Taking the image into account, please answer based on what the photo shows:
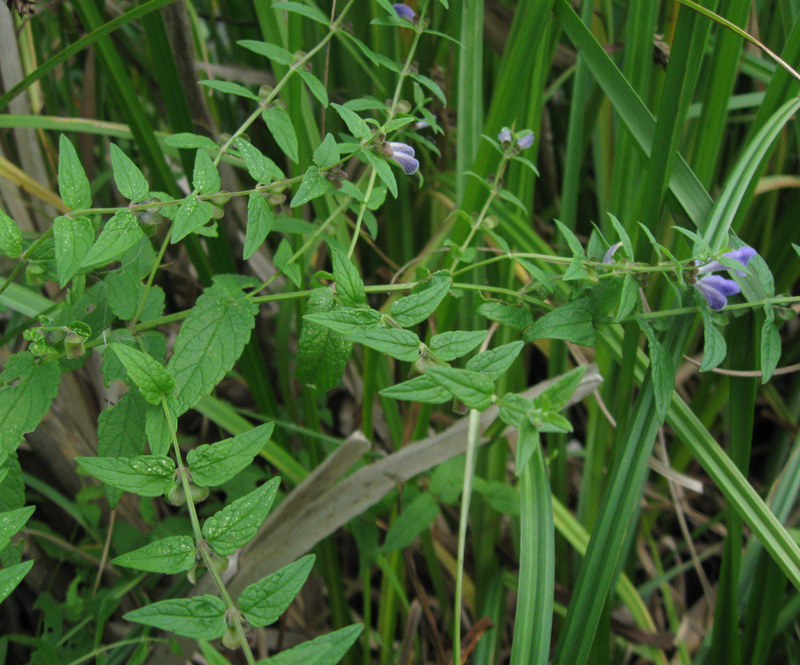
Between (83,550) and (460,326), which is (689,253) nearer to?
(460,326)

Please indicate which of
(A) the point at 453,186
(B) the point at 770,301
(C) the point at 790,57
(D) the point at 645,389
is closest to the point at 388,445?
(A) the point at 453,186

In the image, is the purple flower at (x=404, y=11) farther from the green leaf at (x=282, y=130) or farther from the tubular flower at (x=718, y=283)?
the tubular flower at (x=718, y=283)

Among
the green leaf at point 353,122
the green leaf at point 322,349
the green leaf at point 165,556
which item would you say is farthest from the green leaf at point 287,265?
the green leaf at point 165,556

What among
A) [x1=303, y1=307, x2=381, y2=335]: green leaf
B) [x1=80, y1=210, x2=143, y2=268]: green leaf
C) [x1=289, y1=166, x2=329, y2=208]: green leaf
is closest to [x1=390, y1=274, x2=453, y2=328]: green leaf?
[x1=303, y1=307, x2=381, y2=335]: green leaf

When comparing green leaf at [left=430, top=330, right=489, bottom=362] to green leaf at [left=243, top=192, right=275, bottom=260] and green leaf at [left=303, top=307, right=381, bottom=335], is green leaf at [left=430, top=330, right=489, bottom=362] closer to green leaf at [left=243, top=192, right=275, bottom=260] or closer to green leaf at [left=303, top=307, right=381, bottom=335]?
green leaf at [left=303, top=307, right=381, bottom=335]

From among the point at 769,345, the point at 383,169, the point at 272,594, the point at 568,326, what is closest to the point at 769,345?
the point at 769,345

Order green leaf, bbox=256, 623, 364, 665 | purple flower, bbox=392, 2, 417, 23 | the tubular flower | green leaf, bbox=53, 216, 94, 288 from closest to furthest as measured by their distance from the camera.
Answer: green leaf, bbox=256, 623, 364, 665 → green leaf, bbox=53, 216, 94, 288 → the tubular flower → purple flower, bbox=392, 2, 417, 23
